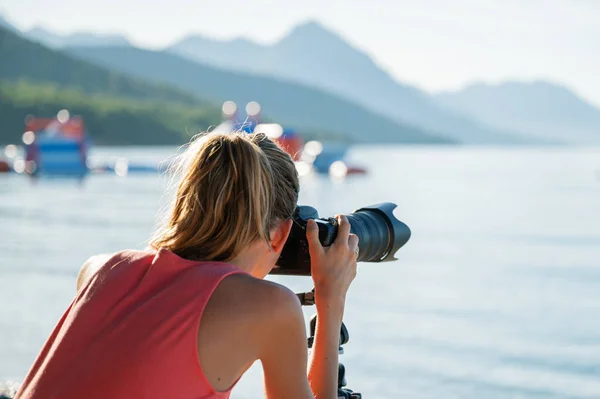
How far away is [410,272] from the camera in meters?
11.7

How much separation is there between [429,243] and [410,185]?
1733 centimetres

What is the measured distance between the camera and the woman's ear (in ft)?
5.17

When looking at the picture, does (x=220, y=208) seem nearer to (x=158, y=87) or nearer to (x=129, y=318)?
(x=129, y=318)

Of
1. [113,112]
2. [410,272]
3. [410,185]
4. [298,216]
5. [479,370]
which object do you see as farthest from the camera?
[113,112]

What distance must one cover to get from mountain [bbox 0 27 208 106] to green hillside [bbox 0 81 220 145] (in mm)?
7748

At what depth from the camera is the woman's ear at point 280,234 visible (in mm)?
1577

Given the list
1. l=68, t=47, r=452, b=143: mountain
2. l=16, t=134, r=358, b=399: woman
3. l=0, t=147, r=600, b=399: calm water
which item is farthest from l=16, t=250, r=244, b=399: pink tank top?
l=68, t=47, r=452, b=143: mountain

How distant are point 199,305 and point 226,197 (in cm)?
17

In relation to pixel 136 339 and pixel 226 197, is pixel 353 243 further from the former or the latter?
pixel 136 339

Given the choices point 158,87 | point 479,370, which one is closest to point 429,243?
point 479,370

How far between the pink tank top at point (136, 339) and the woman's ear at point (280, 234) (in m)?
0.14

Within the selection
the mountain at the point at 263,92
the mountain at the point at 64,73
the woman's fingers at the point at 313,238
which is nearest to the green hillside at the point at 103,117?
the mountain at the point at 64,73

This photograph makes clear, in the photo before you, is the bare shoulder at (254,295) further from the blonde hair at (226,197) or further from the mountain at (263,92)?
the mountain at (263,92)

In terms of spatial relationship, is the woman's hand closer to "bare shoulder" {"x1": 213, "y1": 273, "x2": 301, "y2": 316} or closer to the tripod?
the tripod
